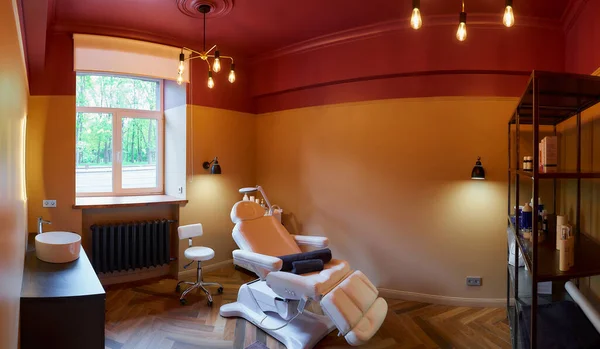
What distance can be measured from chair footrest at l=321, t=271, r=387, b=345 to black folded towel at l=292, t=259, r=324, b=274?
0.29 m

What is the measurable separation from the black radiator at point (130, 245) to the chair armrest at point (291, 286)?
6.60 ft

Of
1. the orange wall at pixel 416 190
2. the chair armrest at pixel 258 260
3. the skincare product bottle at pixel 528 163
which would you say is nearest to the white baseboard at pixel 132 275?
the chair armrest at pixel 258 260

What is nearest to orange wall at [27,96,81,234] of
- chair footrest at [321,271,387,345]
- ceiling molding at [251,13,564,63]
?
ceiling molding at [251,13,564,63]

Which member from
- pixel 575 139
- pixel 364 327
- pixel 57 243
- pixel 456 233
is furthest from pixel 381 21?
pixel 57 243

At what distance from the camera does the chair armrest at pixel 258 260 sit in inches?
109

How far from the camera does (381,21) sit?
3512 mm

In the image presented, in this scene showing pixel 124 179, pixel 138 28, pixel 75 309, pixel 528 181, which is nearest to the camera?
pixel 75 309

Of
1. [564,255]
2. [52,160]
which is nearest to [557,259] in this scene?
[564,255]

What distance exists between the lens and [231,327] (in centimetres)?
304

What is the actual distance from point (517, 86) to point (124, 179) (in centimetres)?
453

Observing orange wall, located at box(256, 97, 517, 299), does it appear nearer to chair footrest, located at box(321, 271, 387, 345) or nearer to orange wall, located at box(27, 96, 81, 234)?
chair footrest, located at box(321, 271, 387, 345)

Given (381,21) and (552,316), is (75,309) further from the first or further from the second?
(381,21)

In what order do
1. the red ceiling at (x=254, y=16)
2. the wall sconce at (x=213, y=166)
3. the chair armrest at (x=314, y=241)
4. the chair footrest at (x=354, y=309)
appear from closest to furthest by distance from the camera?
the chair footrest at (x=354, y=309) → the red ceiling at (x=254, y=16) → the chair armrest at (x=314, y=241) → the wall sconce at (x=213, y=166)

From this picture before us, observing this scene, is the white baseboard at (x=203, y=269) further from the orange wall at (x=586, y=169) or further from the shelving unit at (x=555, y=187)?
the orange wall at (x=586, y=169)
